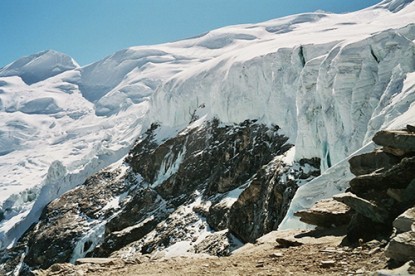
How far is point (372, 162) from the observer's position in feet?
41.0

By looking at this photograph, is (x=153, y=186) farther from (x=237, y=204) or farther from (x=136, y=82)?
(x=136, y=82)

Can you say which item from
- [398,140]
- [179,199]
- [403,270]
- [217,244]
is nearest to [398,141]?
[398,140]

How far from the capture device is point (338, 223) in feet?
41.1

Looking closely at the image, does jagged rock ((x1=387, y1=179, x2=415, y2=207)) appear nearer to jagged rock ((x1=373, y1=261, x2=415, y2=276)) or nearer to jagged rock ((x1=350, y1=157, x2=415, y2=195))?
jagged rock ((x1=350, y1=157, x2=415, y2=195))

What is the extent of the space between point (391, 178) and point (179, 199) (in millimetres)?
57151

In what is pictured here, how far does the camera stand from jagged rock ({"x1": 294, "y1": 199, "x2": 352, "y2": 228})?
1246 centimetres

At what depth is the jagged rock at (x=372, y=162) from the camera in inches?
462

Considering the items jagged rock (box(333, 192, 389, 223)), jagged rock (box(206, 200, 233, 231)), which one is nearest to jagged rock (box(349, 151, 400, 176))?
jagged rock (box(333, 192, 389, 223))

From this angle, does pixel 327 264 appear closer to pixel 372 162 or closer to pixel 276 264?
pixel 276 264

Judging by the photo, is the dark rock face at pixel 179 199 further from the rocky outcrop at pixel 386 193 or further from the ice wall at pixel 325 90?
the rocky outcrop at pixel 386 193

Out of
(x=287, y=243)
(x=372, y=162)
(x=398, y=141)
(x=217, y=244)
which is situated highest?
(x=398, y=141)

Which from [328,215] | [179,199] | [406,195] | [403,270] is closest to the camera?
[403,270]

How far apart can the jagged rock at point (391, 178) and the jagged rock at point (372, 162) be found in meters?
0.73

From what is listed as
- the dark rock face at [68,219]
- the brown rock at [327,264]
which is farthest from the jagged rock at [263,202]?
the brown rock at [327,264]
